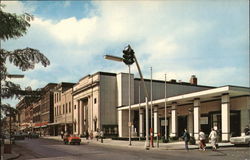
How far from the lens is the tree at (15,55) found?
332cm

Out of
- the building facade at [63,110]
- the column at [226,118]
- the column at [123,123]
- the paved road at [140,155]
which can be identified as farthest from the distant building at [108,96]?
the paved road at [140,155]

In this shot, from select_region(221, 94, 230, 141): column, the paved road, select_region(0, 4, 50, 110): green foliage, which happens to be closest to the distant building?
select_region(221, 94, 230, 141): column

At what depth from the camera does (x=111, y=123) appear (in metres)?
62.5

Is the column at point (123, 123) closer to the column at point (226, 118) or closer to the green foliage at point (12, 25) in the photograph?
the column at point (226, 118)

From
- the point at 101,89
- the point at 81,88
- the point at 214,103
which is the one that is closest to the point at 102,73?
the point at 101,89

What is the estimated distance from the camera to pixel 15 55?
354cm

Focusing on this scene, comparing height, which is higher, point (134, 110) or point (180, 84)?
point (180, 84)

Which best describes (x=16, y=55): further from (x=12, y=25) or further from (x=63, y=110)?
(x=63, y=110)

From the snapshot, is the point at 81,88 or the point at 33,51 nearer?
the point at 33,51

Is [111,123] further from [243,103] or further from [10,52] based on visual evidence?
[10,52]

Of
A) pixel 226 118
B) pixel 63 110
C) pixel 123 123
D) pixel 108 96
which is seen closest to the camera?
pixel 226 118

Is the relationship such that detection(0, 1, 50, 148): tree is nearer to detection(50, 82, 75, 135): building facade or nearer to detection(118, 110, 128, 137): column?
detection(118, 110, 128, 137): column

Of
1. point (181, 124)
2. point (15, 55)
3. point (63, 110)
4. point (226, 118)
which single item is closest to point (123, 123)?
point (181, 124)

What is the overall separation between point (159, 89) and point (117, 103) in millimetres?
9566
